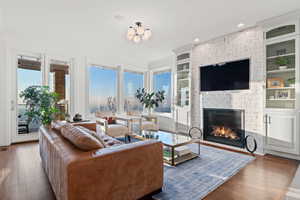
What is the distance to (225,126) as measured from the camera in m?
3.99

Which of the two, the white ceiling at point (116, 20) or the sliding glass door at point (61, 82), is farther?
the sliding glass door at point (61, 82)

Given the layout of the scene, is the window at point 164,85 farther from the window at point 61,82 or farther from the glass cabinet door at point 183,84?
the window at point 61,82

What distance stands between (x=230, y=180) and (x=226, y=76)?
253cm

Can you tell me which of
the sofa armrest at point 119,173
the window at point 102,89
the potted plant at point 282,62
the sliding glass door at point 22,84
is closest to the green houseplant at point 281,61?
the potted plant at point 282,62

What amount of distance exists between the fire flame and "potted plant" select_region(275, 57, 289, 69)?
1726mm

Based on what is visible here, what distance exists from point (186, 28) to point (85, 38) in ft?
8.43

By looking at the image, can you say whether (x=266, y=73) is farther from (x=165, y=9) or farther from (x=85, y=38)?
(x=85, y=38)

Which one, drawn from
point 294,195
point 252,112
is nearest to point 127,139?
point 252,112

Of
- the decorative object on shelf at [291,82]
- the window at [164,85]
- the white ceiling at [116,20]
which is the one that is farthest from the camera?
the window at [164,85]

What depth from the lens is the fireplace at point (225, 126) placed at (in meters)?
3.72

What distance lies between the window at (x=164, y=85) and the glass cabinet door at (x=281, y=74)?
10.7 ft

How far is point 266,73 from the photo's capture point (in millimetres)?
3338

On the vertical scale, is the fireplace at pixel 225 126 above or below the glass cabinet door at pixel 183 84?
below

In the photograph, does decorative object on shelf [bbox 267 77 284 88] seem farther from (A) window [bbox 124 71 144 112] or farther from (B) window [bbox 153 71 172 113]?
(A) window [bbox 124 71 144 112]
